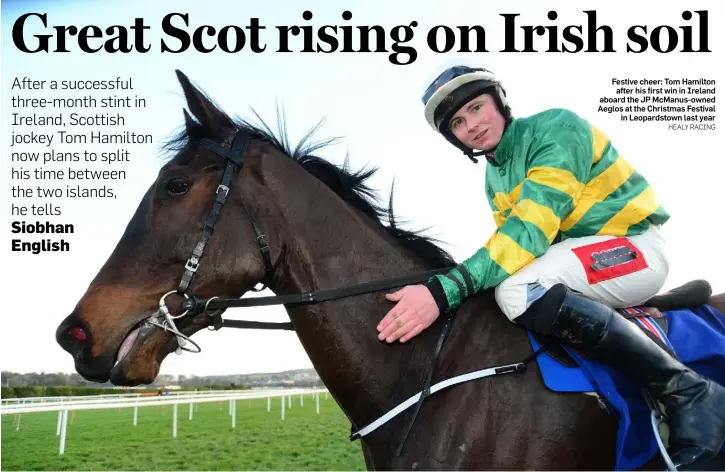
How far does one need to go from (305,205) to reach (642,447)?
1910 mm

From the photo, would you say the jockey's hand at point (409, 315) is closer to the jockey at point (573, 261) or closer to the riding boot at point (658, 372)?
the jockey at point (573, 261)

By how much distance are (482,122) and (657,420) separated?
1.58 m

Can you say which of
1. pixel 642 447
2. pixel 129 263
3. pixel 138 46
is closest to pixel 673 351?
pixel 642 447

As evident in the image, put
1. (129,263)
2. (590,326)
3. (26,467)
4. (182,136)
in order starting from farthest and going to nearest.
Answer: (26,467), (182,136), (129,263), (590,326)

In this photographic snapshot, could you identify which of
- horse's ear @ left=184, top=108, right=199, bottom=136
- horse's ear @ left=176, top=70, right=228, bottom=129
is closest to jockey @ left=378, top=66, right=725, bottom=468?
horse's ear @ left=176, top=70, right=228, bottom=129

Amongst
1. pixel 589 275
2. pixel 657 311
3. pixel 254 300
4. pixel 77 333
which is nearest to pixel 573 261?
pixel 589 275

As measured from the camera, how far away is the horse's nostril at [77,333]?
2618mm

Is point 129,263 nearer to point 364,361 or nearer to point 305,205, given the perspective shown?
point 305,205

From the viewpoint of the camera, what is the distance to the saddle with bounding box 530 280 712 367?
2.55m

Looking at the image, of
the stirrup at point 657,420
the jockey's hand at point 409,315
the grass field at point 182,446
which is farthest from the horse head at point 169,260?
the grass field at point 182,446

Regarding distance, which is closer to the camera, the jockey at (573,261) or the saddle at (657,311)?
the jockey at (573,261)

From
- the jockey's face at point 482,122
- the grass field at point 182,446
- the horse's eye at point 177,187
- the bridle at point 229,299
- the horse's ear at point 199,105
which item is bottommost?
the grass field at point 182,446

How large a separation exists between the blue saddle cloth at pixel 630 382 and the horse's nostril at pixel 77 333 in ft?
6.71

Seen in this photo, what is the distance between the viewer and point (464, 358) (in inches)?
104
